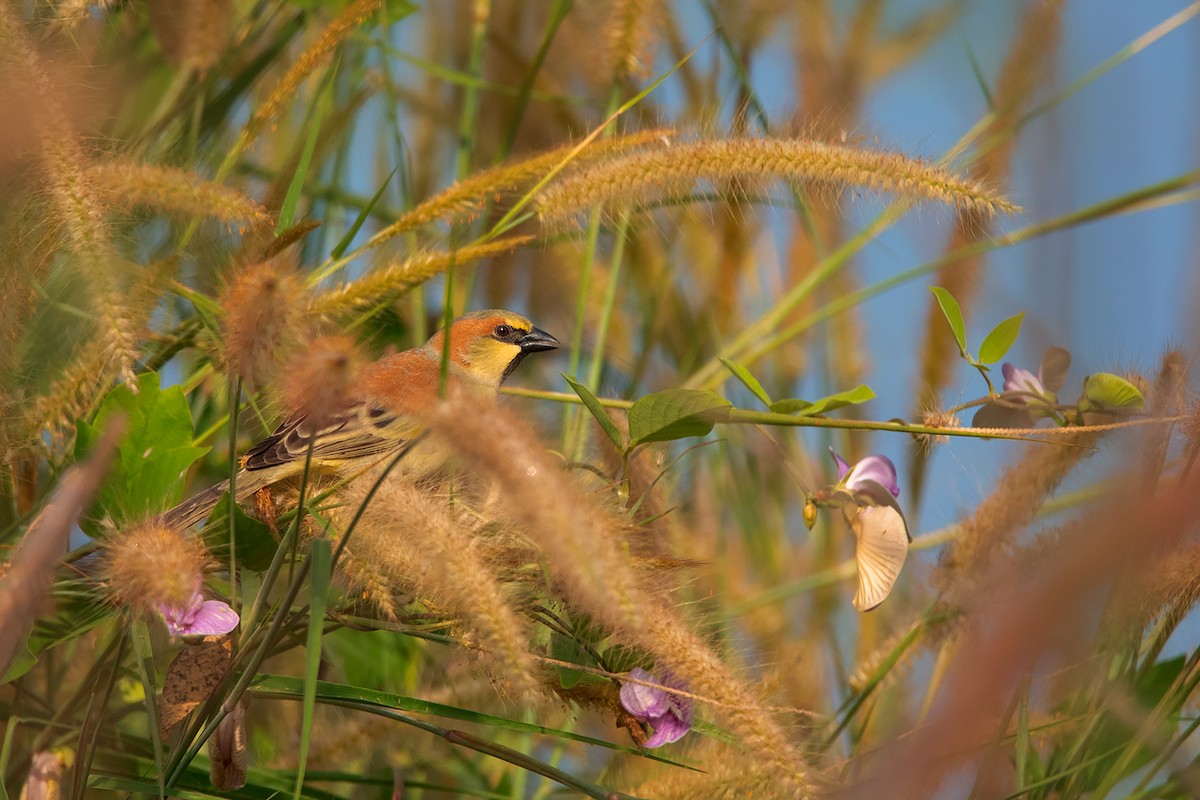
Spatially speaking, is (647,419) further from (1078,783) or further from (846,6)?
(846,6)

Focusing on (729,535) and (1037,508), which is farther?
(729,535)

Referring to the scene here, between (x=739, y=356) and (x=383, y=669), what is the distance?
3.80 feet

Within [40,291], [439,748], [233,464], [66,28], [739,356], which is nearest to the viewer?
[233,464]

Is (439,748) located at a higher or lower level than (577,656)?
lower

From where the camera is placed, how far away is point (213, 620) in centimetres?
153

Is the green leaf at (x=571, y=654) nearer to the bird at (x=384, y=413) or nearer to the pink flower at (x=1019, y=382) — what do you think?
the bird at (x=384, y=413)

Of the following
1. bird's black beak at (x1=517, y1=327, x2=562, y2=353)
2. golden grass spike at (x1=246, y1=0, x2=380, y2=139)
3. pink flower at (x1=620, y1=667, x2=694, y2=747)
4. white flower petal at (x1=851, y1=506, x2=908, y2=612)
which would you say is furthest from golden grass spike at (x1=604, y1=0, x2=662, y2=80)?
pink flower at (x1=620, y1=667, x2=694, y2=747)

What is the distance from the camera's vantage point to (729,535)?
10.8ft

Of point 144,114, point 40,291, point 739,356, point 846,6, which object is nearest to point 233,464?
point 40,291

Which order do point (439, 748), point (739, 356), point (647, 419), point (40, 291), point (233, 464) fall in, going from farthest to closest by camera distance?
point (739, 356) < point (439, 748) < point (40, 291) < point (647, 419) < point (233, 464)

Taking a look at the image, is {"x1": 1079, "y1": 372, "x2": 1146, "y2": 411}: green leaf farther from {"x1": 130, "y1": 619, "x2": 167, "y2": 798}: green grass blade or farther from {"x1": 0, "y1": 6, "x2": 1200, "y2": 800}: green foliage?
{"x1": 130, "y1": 619, "x2": 167, "y2": 798}: green grass blade

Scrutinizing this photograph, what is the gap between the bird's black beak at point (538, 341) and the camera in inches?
137

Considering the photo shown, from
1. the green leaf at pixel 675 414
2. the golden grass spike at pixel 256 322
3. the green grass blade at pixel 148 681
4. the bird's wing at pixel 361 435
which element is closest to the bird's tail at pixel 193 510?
the green grass blade at pixel 148 681

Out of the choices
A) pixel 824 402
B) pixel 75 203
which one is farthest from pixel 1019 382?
pixel 75 203
